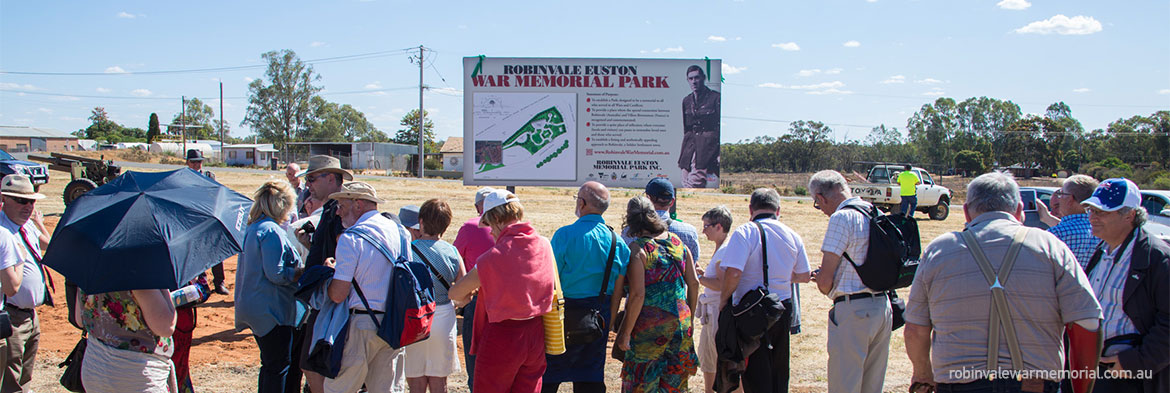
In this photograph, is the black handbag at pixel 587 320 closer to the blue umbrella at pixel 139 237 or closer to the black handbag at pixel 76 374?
the blue umbrella at pixel 139 237

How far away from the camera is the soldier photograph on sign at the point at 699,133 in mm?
8328

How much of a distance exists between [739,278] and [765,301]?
21 centimetres

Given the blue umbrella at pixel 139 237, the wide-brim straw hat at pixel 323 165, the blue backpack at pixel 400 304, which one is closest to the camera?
the blue umbrella at pixel 139 237

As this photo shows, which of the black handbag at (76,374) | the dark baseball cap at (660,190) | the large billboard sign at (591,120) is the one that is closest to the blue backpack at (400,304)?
the black handbag at (76,374)

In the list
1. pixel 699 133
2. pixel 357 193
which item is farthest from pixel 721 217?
pixel 699 133

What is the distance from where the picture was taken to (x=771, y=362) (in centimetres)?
429

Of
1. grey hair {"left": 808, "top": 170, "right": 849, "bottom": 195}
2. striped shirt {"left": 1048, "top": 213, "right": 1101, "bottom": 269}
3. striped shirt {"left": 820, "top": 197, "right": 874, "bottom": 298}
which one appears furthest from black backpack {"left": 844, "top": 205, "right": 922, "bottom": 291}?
striped shirt {"left": 1048, "top": 213, "right": 1101, "bottom": 269}

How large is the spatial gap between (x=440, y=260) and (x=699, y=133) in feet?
16.5

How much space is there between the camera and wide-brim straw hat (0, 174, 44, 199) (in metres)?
3.94

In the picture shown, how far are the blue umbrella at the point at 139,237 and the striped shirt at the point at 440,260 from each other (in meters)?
1.01

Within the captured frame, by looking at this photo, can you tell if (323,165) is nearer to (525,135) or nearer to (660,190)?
(660,190)

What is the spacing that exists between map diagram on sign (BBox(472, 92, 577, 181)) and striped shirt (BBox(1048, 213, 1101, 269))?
17.8ft

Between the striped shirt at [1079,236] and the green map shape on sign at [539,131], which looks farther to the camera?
the green map shape on sign at [539,131]

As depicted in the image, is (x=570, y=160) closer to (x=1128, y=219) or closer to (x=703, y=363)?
(x=703, y=363)
